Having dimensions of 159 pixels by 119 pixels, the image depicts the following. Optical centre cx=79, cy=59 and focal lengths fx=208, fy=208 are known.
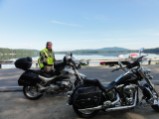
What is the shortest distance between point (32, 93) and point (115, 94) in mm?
2680

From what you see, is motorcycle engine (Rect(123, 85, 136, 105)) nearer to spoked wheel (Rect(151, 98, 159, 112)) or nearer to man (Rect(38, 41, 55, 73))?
spoked wheel (Rect(151, 98, 159, 112))

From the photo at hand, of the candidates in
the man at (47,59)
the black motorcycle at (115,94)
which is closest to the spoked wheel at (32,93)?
the man at (47,59)

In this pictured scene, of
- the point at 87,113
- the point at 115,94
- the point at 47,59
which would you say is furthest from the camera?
the point at 47,59

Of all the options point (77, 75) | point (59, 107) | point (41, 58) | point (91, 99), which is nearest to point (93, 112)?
point (91, 99)

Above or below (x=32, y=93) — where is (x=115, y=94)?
above

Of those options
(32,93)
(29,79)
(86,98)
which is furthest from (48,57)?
(86,98)

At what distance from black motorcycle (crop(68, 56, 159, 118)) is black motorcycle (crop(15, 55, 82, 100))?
5.01 ft

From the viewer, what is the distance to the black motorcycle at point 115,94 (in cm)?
421

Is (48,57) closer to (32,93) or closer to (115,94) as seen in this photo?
(32,93)

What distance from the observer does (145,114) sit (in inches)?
176

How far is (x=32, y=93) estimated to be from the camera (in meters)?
6.06

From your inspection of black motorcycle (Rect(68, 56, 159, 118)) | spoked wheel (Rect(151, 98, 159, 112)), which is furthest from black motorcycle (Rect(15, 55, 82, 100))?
spoked wheel (Rect(151, 98, 159, 112))

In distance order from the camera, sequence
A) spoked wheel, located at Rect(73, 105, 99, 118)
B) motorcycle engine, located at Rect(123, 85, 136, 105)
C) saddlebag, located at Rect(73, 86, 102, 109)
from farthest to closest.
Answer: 1. motorcycle engine, located at Rect(123, 85, 136, 105)
2. spoked wheel, located at Rect(73, 105, 99, 118)
3. saddlebag, located at Rect(73, 86, 102, 109)

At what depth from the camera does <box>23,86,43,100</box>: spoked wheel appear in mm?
5942
